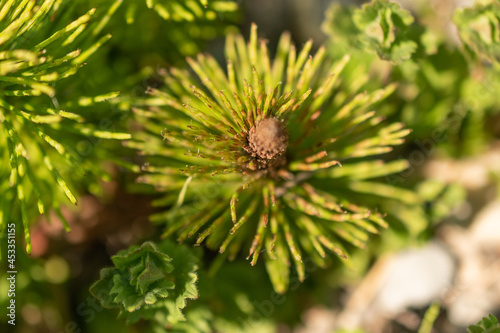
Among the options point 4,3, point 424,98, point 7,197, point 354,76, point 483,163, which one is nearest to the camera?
point 4,3

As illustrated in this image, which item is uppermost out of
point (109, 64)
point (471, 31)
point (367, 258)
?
point (471, 31)

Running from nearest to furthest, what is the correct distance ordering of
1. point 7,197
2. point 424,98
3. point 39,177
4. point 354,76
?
1. point 7,197
2. point 39,177
3. point 354,76
4. point 424,98

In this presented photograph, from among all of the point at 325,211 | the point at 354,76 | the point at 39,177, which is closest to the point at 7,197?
the point at 39,177

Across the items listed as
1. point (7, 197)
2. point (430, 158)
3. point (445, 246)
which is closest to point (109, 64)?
point (7, 197)

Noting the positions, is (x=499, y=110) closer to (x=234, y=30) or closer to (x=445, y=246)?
(x=445, y=246)

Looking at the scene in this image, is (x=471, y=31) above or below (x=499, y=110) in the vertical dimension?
above

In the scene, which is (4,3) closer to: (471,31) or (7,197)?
(7,197)

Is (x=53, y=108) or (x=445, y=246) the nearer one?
(x=53, y=108)
